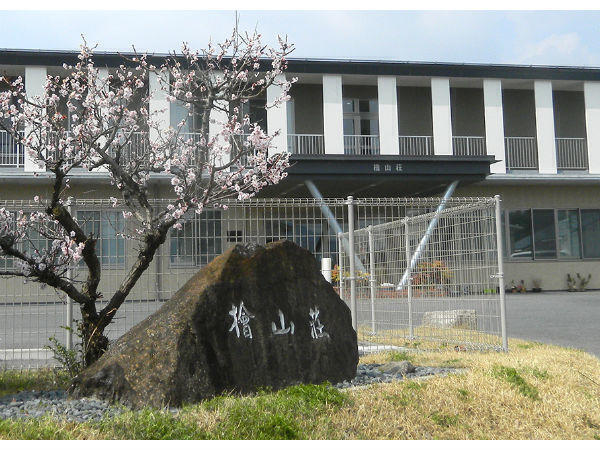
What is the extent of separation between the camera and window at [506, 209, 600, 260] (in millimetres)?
21953

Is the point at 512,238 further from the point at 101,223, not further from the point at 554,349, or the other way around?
the point at 101,223

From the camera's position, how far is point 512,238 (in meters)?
22.0

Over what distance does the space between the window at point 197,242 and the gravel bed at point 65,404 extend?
2.54m

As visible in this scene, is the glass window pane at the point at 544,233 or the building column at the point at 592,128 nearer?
the building column at the point at 592,128

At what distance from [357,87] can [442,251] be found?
14023mm

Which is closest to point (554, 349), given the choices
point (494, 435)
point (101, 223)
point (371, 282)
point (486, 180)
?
point (371, 282)

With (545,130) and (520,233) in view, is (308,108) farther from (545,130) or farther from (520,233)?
(520,233)

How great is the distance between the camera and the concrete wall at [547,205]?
21.9 meters

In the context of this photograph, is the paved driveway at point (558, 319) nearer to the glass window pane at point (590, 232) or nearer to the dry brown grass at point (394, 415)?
the glass window pane at point (590, 232)

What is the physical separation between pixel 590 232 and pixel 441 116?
22.7ft

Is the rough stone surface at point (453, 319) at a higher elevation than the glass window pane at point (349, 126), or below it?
below

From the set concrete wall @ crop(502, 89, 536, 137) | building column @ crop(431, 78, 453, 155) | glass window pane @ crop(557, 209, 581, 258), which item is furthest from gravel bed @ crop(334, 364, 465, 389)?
concrete wall @ crop(502, 89, 536, 137)

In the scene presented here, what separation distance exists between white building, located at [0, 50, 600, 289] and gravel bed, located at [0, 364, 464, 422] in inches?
481

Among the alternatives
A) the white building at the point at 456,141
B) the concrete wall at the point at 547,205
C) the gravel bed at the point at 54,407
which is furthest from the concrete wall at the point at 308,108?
the gravel bed at the point at 54,407
